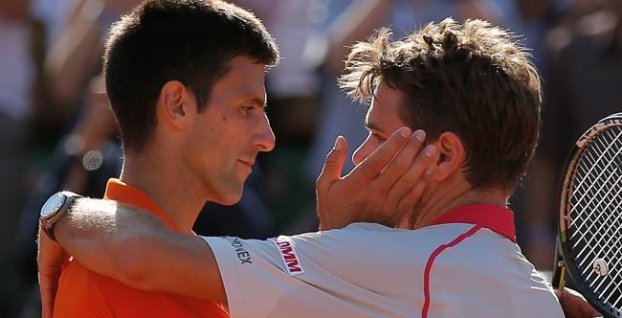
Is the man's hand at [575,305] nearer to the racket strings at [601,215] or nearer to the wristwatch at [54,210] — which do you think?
the racket strings at [601,215]

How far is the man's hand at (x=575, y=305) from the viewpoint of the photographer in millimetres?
3512

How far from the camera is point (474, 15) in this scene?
6.80 metres

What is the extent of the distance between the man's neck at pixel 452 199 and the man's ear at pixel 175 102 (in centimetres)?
62

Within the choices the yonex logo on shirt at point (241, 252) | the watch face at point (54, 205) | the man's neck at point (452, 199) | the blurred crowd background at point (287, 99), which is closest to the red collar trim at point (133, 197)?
the watch face at point (54, 205)

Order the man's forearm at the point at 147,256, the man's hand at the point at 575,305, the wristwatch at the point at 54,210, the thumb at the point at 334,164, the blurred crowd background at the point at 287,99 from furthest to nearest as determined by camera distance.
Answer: the blurred crowd background at the point at 287,99 → the man's hand at the point at 575,305 → the thumb at the point at 334,164 → the wristwatch at the point at 54,210 → the man's forearm at the point at 147,256

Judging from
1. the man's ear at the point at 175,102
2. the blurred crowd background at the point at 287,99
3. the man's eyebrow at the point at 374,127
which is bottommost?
the blurred crowd background at the point at 287,99

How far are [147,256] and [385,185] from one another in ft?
1.99

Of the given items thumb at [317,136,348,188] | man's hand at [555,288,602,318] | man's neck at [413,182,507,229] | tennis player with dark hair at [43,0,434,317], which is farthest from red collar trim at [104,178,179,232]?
man's hand at [555,288,602,318]

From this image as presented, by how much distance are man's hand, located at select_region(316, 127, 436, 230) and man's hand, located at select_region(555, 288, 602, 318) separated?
1.72ft

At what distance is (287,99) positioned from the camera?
296 inches

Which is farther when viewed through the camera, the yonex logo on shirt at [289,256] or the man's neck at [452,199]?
the man's neck at [452,199]

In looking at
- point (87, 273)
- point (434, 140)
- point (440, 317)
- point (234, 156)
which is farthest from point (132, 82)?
point (440, 317)

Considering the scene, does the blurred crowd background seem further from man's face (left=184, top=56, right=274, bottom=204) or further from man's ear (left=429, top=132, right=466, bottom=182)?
man's ear (left=429, top=132, right=466, bottom=182)

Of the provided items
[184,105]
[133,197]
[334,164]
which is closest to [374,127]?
[334,164]
